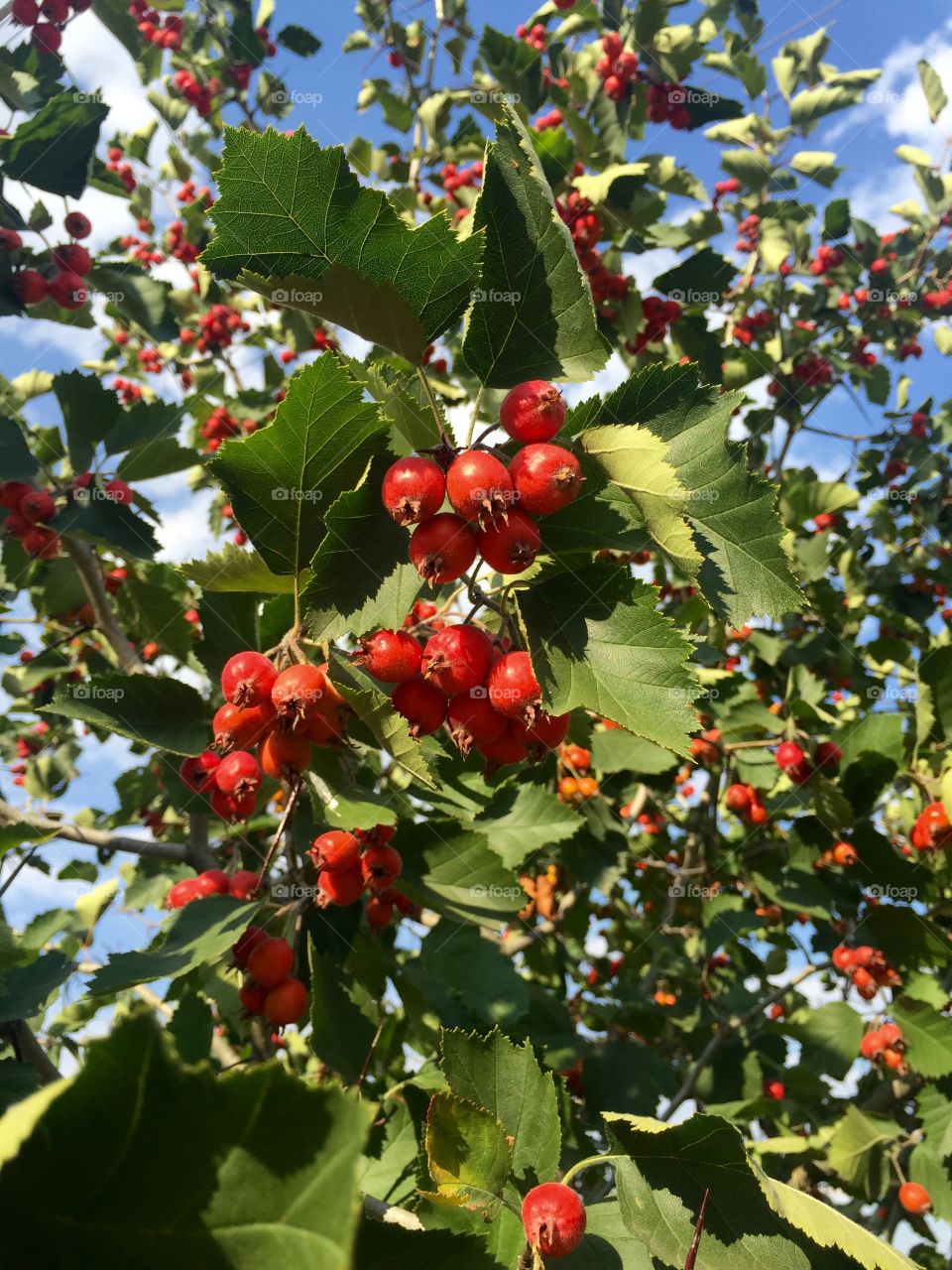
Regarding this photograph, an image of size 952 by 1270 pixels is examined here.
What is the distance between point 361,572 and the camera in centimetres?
156

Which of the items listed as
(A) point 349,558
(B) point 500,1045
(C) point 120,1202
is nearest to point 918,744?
(B) point 500,1045

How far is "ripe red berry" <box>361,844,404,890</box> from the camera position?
204 cm

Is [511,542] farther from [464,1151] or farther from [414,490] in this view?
[464,1151]

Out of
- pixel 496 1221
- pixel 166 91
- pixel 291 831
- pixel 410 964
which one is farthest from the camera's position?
pixel 166 91

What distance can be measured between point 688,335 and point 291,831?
11.3 feet

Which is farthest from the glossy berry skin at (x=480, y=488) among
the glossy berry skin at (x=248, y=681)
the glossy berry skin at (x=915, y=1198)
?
the glossy berry skin at (x=915, y=1198)

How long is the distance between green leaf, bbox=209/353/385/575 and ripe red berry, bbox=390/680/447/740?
0.36 m

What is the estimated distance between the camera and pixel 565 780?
4.06 meters

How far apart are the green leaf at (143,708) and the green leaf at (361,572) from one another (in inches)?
26.3

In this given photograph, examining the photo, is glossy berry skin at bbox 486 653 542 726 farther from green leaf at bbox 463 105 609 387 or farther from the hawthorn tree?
green leaf at bbox 463 105 609 387

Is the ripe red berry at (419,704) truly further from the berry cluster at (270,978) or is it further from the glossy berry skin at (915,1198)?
the glossy berry skin at (915,1198)

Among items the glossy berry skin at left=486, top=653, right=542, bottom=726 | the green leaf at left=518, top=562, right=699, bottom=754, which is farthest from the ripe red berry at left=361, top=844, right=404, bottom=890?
the green leaf at left=518, top=562, right=699, bottom=754

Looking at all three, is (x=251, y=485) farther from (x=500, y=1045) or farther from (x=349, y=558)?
(x=500, y=1045)

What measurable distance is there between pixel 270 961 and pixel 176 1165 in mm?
1527
